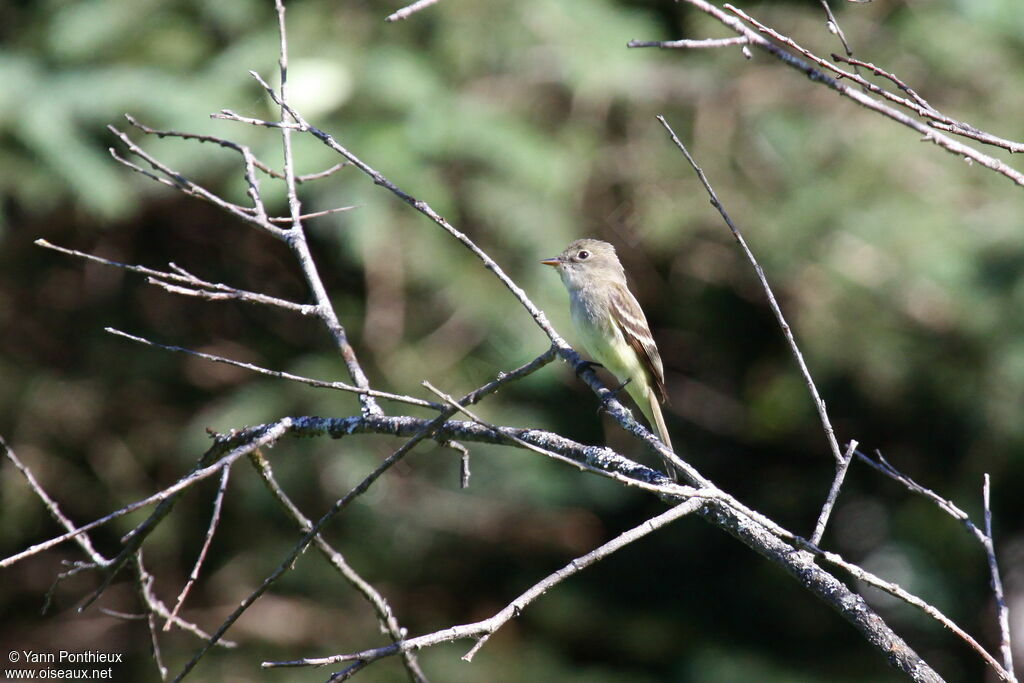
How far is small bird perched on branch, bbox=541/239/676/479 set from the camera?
4344 mm

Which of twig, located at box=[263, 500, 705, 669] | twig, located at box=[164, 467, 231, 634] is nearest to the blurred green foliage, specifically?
twig, located at box=[164, 467, 231, 634]

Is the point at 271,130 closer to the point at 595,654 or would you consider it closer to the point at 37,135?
the point at 37,135

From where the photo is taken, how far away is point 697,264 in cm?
620

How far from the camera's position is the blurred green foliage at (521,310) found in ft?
16.3

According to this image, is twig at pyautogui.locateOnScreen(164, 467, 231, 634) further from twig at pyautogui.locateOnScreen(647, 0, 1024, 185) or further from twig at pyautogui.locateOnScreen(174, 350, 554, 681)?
twig at pyautogui.locateOnScreen(647, 0, 1024, 185)

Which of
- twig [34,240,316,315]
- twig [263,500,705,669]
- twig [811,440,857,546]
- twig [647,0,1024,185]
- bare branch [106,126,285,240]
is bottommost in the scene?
twig [263,500,705,669]

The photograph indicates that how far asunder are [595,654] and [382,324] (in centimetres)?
248

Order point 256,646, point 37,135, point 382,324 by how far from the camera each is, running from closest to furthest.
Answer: point 37,135 → point 382,324 → point 256,646

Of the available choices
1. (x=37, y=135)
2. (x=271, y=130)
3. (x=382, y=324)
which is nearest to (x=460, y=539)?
(x=382, y=324)

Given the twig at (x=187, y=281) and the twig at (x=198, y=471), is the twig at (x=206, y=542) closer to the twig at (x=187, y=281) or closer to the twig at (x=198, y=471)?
the twig at (x=198, y=471)

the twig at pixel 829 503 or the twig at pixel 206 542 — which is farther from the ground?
the twig at pixel 829 503

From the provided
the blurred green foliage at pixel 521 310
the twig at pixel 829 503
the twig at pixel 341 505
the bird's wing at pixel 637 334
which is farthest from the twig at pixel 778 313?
the blurred green foliage at pixel 521 310

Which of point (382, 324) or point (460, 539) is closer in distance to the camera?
point (382, 324)

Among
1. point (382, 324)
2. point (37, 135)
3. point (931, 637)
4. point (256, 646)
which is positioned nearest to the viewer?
point (37, 135)
